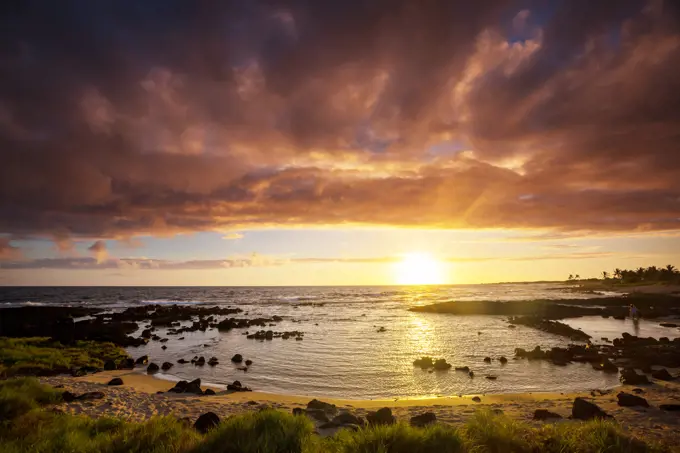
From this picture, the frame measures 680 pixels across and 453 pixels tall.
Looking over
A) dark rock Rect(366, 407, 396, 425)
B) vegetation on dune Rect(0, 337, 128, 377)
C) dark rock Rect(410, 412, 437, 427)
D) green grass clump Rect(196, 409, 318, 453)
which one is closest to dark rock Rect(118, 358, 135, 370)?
vegetation on dune Rect(0, 337, 128, 377)

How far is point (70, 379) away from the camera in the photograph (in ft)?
69.6

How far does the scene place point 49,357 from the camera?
1035 inches

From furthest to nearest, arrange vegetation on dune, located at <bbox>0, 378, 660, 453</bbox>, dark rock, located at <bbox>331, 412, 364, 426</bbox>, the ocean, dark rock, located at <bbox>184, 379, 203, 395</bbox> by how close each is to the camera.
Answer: the ocean → dark rock, located at <bbox>184, 379, 203, 395</bbox> → dark rock, located at <bbox>331, 412, 364, 426</bbox> → vegetation on dune, located at <bbox>0, 378, 660, 453</bbox>

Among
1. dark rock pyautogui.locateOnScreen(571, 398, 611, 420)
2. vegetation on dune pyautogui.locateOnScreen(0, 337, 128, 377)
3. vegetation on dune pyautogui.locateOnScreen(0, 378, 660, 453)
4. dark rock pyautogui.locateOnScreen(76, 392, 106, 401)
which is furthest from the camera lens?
vegetation on dune pyautogui.locateOnScreen(0, 337, 128, 377)

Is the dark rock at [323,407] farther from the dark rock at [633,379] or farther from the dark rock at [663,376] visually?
the dark rock at [663,376]

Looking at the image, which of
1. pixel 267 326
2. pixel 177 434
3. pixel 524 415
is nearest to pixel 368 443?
pixel 177 434

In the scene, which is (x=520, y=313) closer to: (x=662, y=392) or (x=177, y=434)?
(x=662, y=392)

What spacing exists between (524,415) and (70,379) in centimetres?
2326

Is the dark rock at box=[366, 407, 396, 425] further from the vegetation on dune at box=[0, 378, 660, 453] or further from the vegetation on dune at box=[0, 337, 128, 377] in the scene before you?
the vegetation on dune at box=[0, 337, 128, 377]

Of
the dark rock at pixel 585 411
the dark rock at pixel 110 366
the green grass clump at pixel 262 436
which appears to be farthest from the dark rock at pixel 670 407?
the dark rock at pixel 110 366

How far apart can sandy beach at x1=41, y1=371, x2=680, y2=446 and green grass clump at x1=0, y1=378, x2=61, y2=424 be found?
35.2 inches

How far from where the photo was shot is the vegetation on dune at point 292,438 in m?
8.10

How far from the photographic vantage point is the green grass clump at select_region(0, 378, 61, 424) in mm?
10867

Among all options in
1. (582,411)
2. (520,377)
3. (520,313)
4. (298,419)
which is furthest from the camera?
(520,313)
